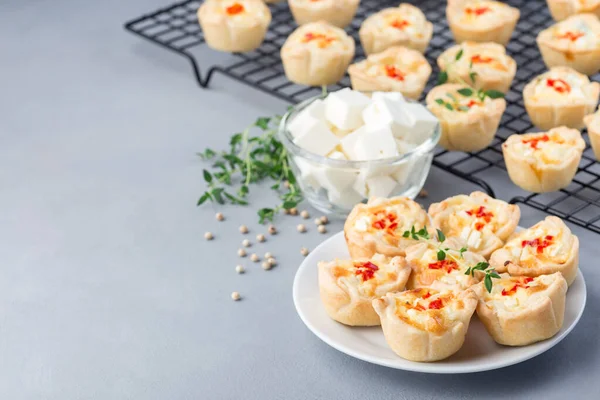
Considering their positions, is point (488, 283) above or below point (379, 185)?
above

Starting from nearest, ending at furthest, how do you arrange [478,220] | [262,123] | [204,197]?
[478,220], [204,197], [262,123]

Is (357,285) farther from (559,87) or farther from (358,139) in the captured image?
(559,87)

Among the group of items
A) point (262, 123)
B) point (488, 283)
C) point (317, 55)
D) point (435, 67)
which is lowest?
point (435, 67)

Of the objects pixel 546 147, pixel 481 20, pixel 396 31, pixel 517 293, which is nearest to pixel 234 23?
pixel 396 31

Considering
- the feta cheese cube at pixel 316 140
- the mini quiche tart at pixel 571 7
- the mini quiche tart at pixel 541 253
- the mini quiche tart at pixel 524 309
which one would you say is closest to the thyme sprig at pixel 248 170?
the feta cheese cube at pixel 316 140

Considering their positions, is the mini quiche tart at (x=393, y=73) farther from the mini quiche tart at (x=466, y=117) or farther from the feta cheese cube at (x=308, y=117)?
the feta cheese cube at (x=308, y=117)

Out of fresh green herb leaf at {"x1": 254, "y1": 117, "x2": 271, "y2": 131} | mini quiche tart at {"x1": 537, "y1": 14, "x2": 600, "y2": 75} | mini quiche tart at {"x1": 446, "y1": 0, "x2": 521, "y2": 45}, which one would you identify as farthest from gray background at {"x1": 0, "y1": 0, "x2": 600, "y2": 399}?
mini quiche tart at {"x1": 446, "y1": 0, "x2": 521, "y2": 45}

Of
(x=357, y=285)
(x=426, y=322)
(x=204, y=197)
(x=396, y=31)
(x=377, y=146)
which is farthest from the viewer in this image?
(x=396, y=31)
